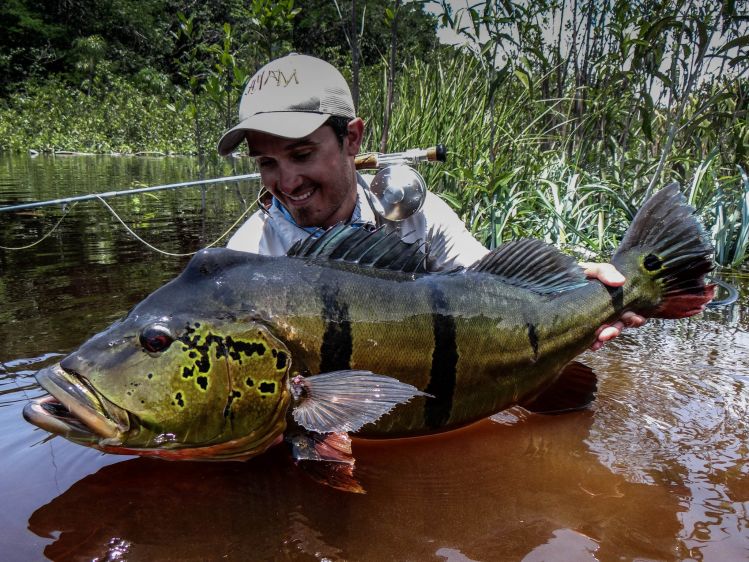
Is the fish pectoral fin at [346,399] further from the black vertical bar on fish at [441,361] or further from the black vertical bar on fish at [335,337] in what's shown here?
the black vertical bar on fish at [441,361]

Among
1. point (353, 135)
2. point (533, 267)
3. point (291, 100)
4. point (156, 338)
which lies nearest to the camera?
point (156, 338)

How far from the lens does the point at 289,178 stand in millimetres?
3012

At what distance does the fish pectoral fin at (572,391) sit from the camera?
276 cm

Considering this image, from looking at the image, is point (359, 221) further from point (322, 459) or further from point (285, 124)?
point (322, 459)

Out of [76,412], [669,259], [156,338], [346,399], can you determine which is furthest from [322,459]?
[669,259]

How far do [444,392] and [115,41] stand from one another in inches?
1860

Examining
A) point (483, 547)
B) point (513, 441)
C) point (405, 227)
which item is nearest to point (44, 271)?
point (405, 227)

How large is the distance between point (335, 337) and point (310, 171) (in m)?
1.25

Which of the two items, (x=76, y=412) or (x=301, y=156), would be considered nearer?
(x=76, y=412)

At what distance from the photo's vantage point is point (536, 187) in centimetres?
632

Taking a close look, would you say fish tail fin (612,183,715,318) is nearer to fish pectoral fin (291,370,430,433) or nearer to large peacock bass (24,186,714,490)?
large peacock bass (24,186,714,490)

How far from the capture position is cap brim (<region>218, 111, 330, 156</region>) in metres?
2.81

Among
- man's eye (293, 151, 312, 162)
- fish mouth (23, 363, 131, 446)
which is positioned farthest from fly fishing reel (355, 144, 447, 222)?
fish mouth (23, 363, 131, 446)

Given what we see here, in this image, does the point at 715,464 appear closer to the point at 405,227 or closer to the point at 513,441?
the point at 513,441
